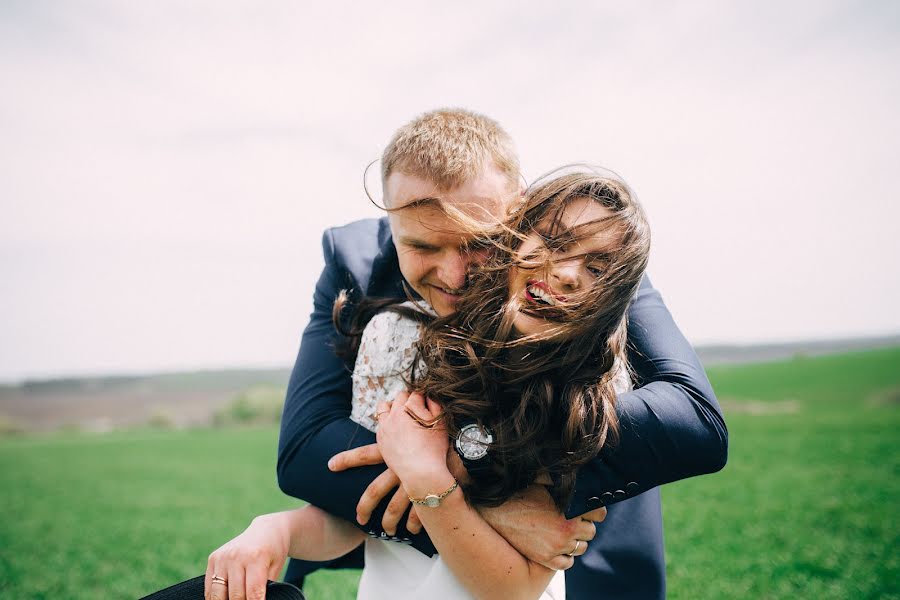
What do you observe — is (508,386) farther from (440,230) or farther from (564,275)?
(440,230)

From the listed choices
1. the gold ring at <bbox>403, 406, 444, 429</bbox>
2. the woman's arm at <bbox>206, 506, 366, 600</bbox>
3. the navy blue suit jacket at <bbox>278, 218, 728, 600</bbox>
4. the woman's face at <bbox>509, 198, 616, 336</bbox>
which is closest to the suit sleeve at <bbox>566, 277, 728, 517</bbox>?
the navy blue suit jacket at <bbox>278, 218, 728, 600</bbox>

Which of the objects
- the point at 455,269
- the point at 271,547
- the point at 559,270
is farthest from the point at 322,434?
the point at 559,270

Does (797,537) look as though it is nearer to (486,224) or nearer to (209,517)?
(486,224)

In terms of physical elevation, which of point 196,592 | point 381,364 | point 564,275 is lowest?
point 196,592

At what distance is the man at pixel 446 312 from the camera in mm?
1976

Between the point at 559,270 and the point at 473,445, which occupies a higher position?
the point at 559,270

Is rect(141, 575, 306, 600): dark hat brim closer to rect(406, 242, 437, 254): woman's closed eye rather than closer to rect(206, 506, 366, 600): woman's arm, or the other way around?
rect(206, 506, 366, 600): woman's arm

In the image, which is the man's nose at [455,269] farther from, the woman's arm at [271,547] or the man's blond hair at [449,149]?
the woman's arm at [271,547]

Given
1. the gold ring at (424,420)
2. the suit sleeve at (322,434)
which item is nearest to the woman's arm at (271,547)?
the suit sleeve at (322,434)

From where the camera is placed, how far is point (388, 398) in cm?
221

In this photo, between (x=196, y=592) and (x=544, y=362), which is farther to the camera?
(x=544, y=362)

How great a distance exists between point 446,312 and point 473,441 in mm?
598

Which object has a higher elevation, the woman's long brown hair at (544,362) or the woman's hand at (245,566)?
the woman's long brown hair at (544,362)

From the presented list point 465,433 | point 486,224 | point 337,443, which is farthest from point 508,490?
point 486,224
